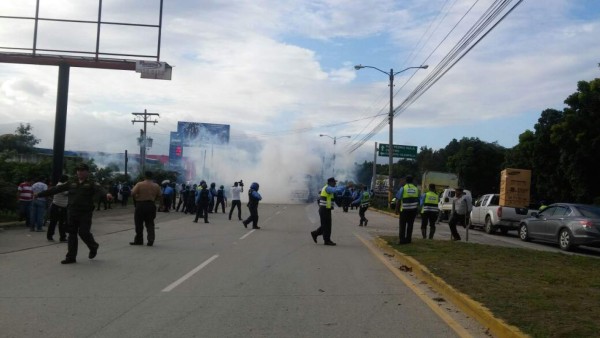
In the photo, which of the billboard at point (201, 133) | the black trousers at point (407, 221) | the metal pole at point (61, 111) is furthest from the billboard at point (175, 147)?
the black trousers at point (407, 221)

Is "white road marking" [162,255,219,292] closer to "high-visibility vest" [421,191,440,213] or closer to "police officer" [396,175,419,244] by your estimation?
"police officer" [396,175,419,244]

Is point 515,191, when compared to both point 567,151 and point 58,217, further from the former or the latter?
point 58,217

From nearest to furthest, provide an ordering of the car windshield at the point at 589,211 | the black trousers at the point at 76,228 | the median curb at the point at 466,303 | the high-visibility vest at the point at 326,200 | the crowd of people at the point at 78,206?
the median curb at the point at 466,303
the black trousers at the point at 76,228
the crowd of people at the point at 78,206
the high-visibility vest at the point at 326,200
the car windshield at the point at 589,211

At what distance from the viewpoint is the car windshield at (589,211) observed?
16672mm

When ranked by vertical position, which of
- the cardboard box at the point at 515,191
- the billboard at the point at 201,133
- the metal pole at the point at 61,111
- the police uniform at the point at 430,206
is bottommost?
the police uniform at the point at 430,206

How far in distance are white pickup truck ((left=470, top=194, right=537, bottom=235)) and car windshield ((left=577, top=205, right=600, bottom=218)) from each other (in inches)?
188

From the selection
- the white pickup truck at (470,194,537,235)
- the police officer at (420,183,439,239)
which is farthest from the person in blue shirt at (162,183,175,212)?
the police officer at (420,183,439,239)

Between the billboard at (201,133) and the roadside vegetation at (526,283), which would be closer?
the roadside vegetation at (526,283)

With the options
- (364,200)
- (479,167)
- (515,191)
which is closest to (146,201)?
(364,200)

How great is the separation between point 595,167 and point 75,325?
3282 cm

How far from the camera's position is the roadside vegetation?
6137 millimetres

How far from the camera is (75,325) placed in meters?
6.39

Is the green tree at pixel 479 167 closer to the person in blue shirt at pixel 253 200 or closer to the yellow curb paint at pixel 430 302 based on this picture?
the person in blue shirt at pixel 253 200

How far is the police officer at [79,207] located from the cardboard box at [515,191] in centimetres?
1766
